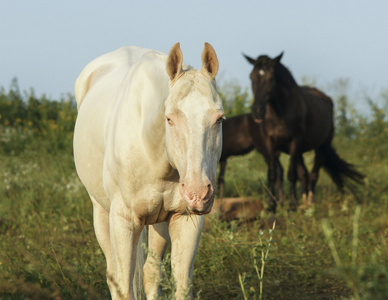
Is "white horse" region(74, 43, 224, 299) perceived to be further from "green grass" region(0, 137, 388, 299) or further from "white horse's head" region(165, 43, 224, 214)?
"green grass" region(0, 137, 388, 299)

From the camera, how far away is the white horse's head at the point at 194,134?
233 cm

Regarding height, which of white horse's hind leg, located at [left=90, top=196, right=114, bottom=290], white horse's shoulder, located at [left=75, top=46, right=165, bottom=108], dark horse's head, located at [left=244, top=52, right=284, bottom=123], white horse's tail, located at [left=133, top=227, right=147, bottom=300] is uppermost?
dark horse's head, located at [left=244, top=52, right=284, bottom=123]

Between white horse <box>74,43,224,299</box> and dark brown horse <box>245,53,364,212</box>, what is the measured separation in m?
4.72

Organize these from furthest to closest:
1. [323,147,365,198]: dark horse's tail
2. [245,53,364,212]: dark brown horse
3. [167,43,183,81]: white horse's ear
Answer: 1. [323,147,365,198]: dark horse's tail
2. [245,53,364,212]: dark brown horse
3. [167,43,183,81]: white horse's ear

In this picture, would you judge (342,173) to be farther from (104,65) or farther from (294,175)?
(104,65)

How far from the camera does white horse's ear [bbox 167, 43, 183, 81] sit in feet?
8.70

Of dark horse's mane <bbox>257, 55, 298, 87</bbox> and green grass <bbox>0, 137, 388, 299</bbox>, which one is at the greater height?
dark horse's mane <bbox>257, 55, 298, 87</bbox>

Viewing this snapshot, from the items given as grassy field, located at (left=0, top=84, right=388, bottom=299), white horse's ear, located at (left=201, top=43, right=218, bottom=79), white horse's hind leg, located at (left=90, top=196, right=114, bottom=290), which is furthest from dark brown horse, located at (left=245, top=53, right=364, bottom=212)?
white horse's ear, located at (left=201, top=43, right=218, bottom=79)

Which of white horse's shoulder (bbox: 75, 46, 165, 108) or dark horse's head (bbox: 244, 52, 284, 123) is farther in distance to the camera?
dark horse's head (bbox: 244, 52, 284, 123)

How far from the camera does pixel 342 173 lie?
872 centimetres

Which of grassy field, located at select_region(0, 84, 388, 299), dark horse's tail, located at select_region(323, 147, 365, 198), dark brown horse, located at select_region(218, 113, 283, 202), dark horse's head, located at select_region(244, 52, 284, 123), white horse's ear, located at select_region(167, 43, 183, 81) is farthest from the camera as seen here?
dark brown horse, located at select_region(218, 113, 283, 202)

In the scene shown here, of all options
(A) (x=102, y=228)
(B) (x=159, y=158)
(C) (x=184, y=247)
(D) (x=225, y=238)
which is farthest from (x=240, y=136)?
(B) (x=159, y=158)

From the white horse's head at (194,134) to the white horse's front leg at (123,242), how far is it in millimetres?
545

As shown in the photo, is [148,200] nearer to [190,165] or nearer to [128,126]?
[128,126]
